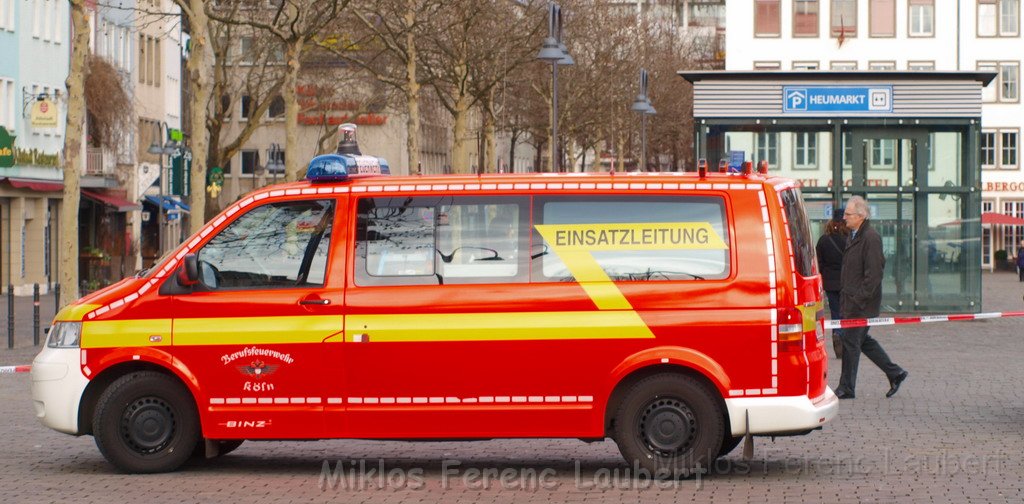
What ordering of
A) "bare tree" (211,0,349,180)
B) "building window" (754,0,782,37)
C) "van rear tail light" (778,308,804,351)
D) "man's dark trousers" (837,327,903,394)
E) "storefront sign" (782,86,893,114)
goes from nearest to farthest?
1. "van rear tail light" (778,308,804,351)
2. "man's dark trousers" (837,327,903,394)
3. "bare tree" (211,0,349,180)
4. "storefront sign" (782,86,893,114)
5. "building window" (754,0,782,37)

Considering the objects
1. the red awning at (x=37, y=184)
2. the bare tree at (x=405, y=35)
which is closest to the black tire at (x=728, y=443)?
the bare tree at (x=405, y=35)

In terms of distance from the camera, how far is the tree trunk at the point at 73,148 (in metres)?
26.0

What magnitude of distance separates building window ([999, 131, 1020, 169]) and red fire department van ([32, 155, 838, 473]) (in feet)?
253

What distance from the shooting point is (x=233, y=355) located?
38.8 feet

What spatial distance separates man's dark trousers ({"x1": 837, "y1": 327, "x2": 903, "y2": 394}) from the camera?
1678 centimetres

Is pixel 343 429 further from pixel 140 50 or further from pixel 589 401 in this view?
pixel 140 50

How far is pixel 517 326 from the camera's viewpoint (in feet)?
38.0

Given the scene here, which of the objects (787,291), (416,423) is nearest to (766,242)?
(787,291)

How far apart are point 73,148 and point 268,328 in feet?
51.9

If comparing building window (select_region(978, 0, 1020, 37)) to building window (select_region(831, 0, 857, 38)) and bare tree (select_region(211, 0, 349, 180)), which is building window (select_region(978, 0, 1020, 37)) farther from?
bare tree (select_region(211, 0, 349, 180))

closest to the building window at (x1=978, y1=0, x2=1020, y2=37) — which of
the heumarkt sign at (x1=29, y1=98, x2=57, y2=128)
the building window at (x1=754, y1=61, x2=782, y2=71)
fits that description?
the building window at (x1=754, y1=61, x2=782, y2=71)

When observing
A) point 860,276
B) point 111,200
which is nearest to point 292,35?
point 860,276

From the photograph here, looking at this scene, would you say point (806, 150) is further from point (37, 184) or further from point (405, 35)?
point (37, 184)

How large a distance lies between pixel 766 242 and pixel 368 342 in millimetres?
2529
